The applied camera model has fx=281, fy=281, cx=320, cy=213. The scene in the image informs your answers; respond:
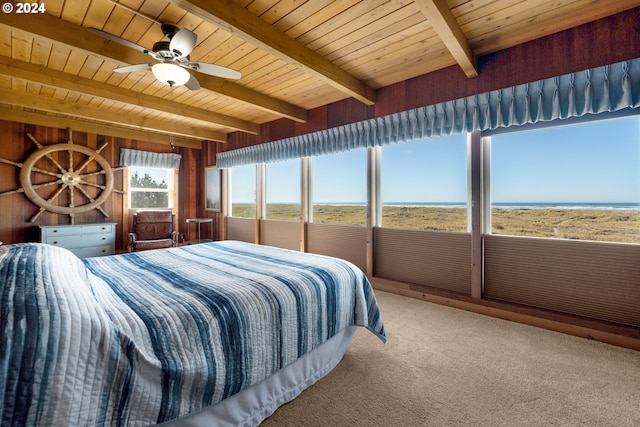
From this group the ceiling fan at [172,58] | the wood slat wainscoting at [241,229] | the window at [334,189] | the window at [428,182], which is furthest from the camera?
the wood slat wainscoting at [241,229]

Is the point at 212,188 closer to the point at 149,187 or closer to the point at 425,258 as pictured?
the point at 149,187

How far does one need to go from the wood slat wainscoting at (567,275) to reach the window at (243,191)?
400 centimetres

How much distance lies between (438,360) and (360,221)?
253 cm

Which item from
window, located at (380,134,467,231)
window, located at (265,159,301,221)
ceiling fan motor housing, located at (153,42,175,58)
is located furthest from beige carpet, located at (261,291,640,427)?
window, located at (265,159,301,221)

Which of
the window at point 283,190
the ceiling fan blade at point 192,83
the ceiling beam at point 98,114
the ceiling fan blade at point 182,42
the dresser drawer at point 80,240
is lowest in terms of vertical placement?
the dresser drawer at point 80,240

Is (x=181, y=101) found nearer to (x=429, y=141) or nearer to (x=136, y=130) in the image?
(x=136, y=130)

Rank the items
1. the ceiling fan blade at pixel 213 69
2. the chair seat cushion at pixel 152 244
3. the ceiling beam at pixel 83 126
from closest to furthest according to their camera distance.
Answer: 1. the ceiling fan blade at pixel 213 69
2. the ceiling beam at pixel 83 126
3. the chair seat cushion at pixel 152 244

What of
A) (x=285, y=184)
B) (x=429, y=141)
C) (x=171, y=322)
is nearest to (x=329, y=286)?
(x=171, y=322)

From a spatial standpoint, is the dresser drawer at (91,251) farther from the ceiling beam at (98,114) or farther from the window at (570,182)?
the window at (570,182)

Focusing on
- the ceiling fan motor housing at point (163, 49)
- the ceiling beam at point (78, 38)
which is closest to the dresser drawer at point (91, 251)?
the ceiling beam at point (78, 38)

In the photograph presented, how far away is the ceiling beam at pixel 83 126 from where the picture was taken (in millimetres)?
4072

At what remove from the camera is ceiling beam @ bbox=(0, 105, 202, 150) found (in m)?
4.07

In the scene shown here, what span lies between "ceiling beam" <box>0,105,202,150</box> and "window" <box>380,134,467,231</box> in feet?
14.3

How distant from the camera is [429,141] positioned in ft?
10.9
